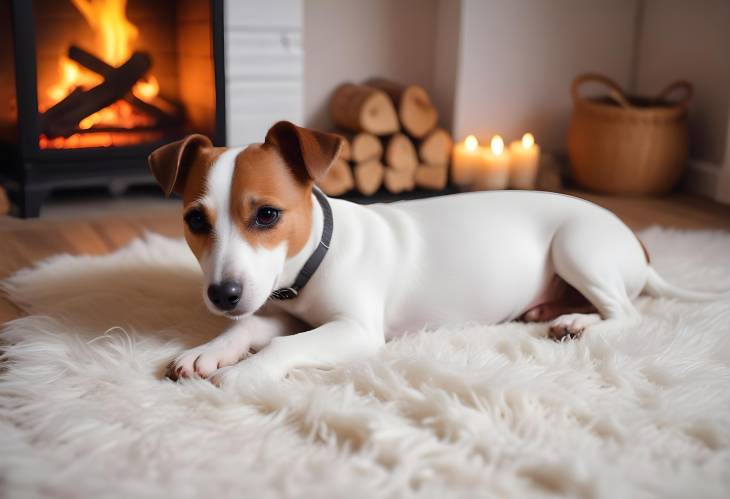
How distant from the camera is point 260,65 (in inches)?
126

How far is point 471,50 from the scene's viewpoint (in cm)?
355

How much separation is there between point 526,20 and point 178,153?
98.8 inches

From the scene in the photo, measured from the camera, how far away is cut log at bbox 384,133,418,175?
3391mm

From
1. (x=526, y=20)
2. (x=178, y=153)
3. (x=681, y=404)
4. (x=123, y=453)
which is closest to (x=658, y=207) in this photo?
(x=526, y=20)

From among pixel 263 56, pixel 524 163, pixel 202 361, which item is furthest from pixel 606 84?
pixel 202 361

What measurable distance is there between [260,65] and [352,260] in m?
1.76

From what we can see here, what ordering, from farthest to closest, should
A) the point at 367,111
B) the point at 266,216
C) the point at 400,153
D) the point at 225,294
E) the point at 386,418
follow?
A: the point at 400,153
the point at 367,111
the point at 266,216
the point at 225,294
the point at 386,418

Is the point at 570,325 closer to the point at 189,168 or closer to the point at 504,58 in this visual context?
the point at 189,168

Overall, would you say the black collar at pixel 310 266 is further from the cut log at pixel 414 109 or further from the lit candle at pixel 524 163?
the lit candle at pixel 524 163

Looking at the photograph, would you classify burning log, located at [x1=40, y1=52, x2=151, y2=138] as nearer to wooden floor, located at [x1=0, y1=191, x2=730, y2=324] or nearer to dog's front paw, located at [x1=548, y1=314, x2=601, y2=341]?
wooden floor, located at [x1=0, y1=191, x2=730, y2=324]

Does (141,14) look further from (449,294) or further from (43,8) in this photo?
(449,294)

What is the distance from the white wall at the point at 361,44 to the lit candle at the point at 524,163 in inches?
21.6

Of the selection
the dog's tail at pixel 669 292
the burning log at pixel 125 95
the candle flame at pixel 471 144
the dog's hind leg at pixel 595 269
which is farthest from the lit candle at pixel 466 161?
the dog's hind leg at pixel 595 269

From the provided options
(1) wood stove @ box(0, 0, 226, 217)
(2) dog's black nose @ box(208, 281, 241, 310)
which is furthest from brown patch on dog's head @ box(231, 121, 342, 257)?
(1) wood stove @ box(0, 0, 226, 217)
